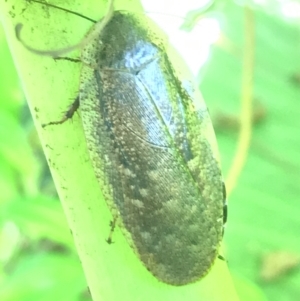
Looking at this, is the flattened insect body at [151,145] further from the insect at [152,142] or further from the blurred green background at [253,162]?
the blurred green background at [253,162]

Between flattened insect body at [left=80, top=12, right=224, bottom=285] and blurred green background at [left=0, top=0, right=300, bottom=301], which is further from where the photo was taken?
blurred green background at [left=0, top=0, right=300, bottom=301]

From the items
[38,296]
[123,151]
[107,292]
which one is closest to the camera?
[107,292]

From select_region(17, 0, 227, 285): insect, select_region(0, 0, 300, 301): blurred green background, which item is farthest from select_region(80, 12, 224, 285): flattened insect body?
select_region(0, 0, 300, 301): blurred green background

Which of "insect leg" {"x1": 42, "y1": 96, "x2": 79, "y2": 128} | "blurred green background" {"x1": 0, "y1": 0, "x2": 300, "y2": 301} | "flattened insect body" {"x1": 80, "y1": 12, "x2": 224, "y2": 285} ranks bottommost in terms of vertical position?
"blurred green background" {"x1": 0, "y1": 0, "x2": 300, "y2": 301}

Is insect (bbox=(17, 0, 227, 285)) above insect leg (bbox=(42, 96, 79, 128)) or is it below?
below

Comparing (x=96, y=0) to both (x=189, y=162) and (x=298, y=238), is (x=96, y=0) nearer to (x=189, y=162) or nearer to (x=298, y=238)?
(x=189, y=162)

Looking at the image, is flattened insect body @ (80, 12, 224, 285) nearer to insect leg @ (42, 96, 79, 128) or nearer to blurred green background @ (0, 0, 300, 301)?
insect leg @ (42, 96, 79, 128)

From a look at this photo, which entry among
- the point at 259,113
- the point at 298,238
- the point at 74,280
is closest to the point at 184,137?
the point at 74,280

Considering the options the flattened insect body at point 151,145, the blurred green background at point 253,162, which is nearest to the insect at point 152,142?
the flattened insect body at point 151,145
